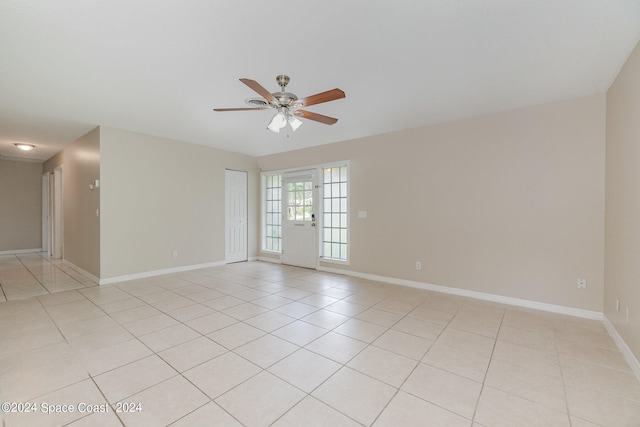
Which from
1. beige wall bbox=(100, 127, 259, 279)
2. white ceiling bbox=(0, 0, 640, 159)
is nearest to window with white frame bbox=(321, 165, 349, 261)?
white ceiling bbox=(0, 0, 640, 159)

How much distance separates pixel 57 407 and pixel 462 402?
8.31 ft

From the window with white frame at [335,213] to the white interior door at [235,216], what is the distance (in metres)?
2.13

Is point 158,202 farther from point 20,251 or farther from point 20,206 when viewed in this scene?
point 20,251

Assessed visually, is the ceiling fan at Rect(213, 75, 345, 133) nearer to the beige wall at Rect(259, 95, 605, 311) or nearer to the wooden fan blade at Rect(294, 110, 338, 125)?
the wooden fan blade at Rect(294, 110, 338, 125)

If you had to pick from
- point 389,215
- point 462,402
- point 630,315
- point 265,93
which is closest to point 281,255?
point 389,215

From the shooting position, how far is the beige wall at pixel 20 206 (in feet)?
23.1

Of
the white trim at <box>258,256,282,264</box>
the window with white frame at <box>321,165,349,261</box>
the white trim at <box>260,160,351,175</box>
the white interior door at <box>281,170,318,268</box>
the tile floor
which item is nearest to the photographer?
the tile floor

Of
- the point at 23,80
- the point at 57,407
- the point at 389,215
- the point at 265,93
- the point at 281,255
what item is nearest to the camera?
the point at 57,407

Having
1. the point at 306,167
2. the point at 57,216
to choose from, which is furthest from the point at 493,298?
the point at 57,216

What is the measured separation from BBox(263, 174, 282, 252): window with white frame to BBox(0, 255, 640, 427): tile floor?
2.99 m

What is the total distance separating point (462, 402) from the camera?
170cm

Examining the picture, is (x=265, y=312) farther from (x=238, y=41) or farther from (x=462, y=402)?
(x=238, y=41)

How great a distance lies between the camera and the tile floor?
63.0 inches

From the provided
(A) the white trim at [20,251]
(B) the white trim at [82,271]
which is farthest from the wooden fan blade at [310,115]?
(A) the white trim at [20,251]
